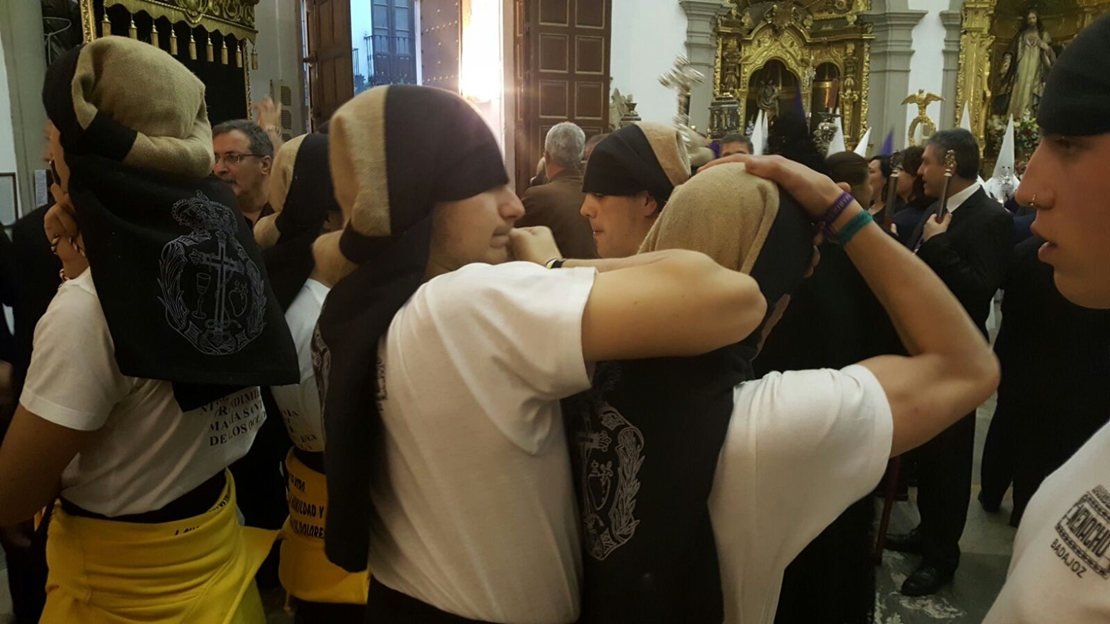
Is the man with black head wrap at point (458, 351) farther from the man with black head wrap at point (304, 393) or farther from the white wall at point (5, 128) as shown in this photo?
the white wall at point (5, 128)

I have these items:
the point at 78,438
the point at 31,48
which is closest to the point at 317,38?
the point at 31,48

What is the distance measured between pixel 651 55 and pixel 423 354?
1038 cm

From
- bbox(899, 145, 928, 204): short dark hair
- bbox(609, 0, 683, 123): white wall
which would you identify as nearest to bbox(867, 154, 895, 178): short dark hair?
bbox(899, 145, 928, 204): short dark hair

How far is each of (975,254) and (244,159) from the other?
3.10 meters

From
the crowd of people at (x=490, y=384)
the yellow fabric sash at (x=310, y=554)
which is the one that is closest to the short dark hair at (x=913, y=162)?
the crowd of people at (x=490, y=384)

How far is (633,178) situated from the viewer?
2.12 m

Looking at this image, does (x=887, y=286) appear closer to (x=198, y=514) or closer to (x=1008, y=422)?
(x=198, y=514)

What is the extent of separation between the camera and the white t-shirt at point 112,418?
52.0 inches

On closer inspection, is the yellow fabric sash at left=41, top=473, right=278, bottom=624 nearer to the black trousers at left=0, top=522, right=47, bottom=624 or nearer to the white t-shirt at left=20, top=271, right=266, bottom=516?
the white t-shirt at left=20, top=271, right=266, bottom=516

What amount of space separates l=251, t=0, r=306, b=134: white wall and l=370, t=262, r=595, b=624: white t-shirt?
7266 millimetres

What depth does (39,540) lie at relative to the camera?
176cm

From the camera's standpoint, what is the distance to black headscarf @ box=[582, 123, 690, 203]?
211cm

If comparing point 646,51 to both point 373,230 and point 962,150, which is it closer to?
point 962,150

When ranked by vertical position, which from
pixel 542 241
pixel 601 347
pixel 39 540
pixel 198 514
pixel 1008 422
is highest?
pixel 542 241
